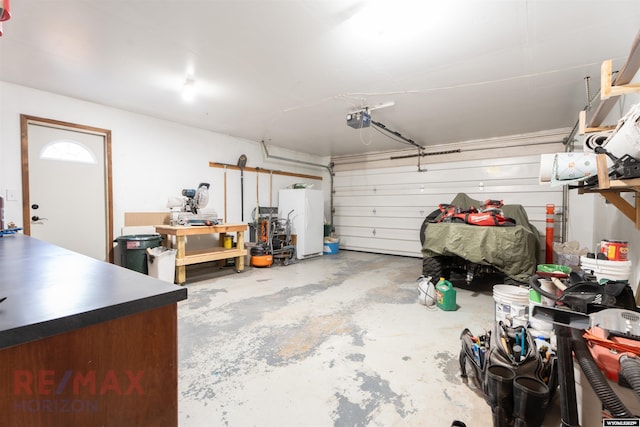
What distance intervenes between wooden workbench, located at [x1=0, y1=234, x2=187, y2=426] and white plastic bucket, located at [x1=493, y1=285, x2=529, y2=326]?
2.48m

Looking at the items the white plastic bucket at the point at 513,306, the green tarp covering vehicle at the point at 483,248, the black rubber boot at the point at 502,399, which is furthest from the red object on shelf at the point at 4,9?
the green tarp covering vehicle at the point at 483,248

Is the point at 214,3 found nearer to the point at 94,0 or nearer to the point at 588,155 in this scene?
the point at 94,0

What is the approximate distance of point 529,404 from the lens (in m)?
1.39

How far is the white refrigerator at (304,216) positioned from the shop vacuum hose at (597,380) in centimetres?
540

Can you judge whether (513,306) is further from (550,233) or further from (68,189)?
(68,189)

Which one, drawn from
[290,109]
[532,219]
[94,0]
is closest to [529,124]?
[532,219]

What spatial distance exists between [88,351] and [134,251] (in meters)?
3.84

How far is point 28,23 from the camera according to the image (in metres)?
2.23

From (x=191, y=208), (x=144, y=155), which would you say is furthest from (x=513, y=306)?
(x=144, y=155)

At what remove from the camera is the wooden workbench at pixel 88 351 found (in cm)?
60

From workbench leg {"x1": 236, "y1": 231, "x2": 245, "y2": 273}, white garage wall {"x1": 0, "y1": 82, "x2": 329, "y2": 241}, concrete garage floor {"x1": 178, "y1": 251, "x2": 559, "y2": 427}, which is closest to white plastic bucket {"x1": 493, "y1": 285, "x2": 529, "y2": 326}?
concrete garage floor {"x1": 178, "y1": 251, "x2": 559, "y2": 427}

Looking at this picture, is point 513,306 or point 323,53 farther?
point 323,53

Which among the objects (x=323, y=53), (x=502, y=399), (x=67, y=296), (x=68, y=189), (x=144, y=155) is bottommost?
(x=502, y=399)

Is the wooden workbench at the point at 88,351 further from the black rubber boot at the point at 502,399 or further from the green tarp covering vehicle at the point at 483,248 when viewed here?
the green tarp covering vehicle at the point at 483,248
